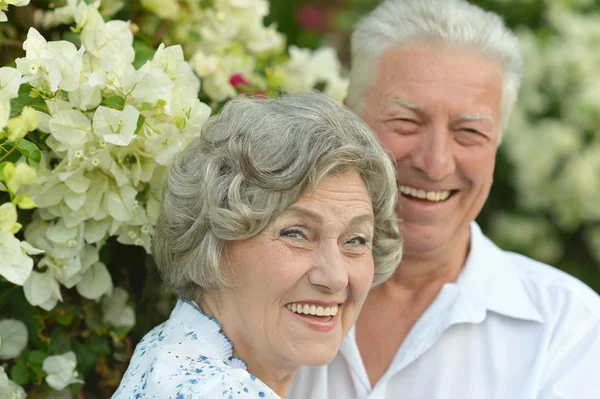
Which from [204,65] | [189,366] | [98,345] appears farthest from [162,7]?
[189,366]

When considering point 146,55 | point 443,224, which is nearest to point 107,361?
point 146,55

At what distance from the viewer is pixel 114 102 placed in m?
2.32

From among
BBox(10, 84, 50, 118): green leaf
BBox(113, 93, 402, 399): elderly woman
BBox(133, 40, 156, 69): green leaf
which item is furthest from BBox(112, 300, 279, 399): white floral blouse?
BBox(133, 40, 156, 69): green leaf

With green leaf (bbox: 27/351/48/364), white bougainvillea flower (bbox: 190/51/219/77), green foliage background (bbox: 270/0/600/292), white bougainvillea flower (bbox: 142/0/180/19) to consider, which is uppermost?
white bougainvillea flower (bbox: 142/0/180/19)

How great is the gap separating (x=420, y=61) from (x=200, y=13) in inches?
32.2

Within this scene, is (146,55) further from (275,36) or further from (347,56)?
(347,56)

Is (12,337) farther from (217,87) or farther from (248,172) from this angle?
(217,87)

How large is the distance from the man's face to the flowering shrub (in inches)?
16.0

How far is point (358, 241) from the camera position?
233 centimetres

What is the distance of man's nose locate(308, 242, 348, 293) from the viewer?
2188 mm

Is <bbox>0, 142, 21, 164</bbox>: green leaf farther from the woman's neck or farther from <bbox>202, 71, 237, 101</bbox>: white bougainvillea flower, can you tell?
<bbox>202, 71, 237, 101</bbox>: white bougainvillea flower

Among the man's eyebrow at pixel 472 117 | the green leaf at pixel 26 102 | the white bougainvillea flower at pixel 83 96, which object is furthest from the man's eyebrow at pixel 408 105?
the green leaf at pixel 26 102

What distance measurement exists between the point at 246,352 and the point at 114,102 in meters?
0.73

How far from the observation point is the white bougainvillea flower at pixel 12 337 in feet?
8.15
